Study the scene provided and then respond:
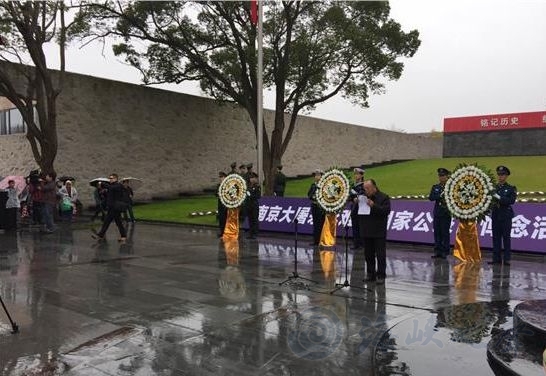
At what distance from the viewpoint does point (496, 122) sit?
1534 inches

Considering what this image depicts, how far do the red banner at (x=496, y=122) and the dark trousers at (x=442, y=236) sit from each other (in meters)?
29.8

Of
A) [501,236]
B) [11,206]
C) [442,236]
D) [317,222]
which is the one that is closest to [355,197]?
[442,236]

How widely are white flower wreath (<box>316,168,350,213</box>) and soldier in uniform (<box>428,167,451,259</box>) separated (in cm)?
200

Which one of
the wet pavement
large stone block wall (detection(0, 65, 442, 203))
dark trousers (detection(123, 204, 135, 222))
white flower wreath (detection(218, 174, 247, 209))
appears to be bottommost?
the wet pavement

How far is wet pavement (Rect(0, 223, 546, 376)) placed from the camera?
4.80 meters

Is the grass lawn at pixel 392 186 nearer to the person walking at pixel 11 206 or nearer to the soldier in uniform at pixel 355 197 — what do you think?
the person walking at pixel 11 206

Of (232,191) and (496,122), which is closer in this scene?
(232,191)

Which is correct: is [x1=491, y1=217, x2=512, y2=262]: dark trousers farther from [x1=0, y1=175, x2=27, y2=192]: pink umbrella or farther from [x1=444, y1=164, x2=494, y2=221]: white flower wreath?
[x1=0, y1=175, x2=27, y2=192]: pink umbrella

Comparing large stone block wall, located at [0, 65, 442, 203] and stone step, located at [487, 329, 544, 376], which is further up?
large stone block wall, located at [0, 65, 442, 203]

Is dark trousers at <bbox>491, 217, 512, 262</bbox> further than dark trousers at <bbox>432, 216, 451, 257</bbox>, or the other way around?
dark trousers at <bbox>432, 216, 451, 257</bbox>

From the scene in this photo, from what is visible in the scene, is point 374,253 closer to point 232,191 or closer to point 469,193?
point 469,193

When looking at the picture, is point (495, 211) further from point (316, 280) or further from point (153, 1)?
point (153, 1)

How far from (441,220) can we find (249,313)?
6423 mm

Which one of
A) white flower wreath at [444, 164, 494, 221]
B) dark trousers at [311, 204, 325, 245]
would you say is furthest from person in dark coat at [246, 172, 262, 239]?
white flower wreath at [444, 164, 494, 221]
